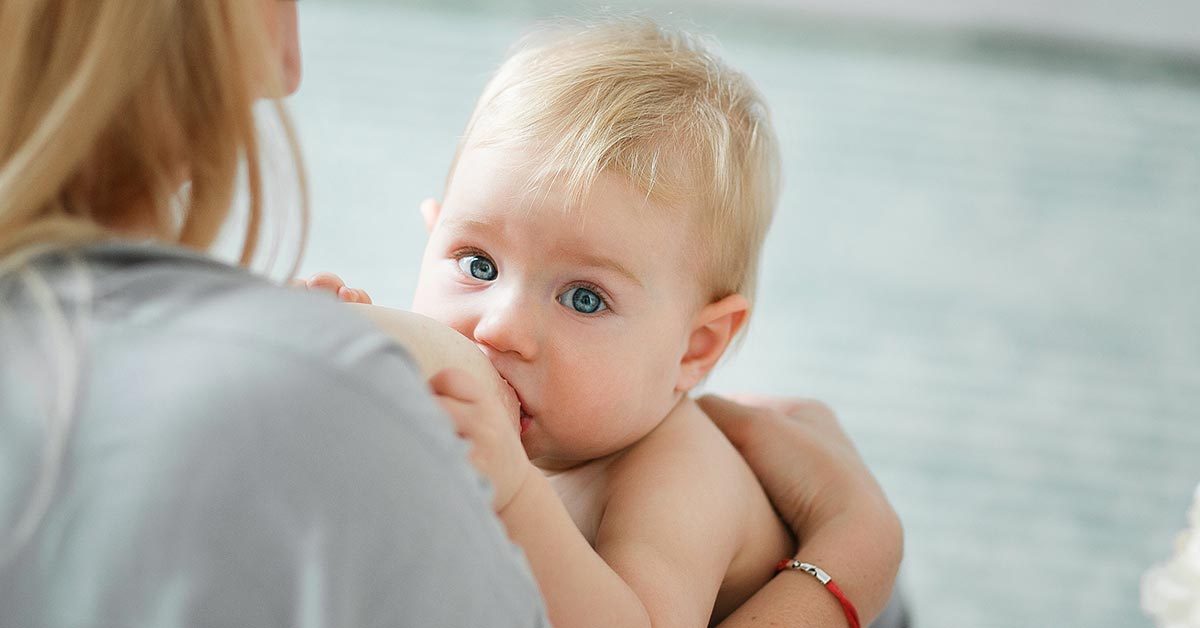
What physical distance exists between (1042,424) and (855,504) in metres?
2.31

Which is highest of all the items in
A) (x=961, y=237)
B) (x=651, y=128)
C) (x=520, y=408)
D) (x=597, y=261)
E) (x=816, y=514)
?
(x=651, y=128)

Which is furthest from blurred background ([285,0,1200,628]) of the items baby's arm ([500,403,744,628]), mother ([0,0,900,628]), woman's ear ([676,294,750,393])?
mother ([0,0,900,628])

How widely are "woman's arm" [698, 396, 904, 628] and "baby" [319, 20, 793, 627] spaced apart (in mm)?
43

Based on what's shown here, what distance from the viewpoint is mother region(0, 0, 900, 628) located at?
0.61m

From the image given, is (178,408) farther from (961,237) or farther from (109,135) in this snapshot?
(961,237)

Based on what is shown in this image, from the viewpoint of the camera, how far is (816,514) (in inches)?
50.7

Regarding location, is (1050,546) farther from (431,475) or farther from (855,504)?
(431,475)

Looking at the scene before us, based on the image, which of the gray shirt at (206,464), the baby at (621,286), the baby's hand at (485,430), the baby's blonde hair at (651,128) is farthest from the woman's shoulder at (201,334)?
the baby's blonde hair at (651,128)

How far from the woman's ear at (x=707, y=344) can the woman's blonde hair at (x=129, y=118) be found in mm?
588

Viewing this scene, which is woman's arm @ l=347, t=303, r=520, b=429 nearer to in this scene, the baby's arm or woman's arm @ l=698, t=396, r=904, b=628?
the baby's arm

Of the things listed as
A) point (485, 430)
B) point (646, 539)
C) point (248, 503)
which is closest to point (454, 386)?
point (485, 430)

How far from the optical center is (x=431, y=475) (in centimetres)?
67

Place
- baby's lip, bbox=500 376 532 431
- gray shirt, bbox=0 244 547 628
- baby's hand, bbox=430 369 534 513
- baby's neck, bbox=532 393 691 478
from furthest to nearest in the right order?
baby's neck, bbox=532 393 691 478 → baby's lip, bbox=500 376 532 431 → baby's hand, bbox=430 369 534 513 → gray shirt, bbox=0 244 547 628

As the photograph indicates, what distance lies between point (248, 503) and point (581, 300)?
56 centimetres
